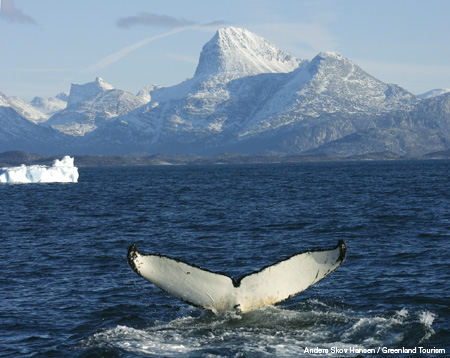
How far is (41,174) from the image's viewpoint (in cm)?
14362

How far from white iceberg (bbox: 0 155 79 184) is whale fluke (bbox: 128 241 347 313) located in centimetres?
13183

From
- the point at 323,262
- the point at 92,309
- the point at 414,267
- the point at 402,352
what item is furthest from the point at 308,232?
the point at 323,262

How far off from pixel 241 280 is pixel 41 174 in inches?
5289

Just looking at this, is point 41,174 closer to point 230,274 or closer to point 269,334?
point 230,274

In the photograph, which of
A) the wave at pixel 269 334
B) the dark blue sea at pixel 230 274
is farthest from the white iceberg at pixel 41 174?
the wave at pixel 269 334

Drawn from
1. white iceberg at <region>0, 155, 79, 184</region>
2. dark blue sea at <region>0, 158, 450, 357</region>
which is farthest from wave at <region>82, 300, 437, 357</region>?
white iceberg at <region>0, 155, 79, 184</region>

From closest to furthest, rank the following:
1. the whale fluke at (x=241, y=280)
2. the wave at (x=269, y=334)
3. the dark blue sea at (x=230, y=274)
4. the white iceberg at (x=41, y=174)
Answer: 1. the whale fluke at (x=241, y=280)
2. the wave at (x=269, y=334)
3. the dark blue sea at (x=230, y=274)
4. the white iceberg at (x=41, y=174)

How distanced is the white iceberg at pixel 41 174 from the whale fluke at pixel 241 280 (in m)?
132

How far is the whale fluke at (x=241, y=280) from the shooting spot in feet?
46.9

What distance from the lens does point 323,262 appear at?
1419 centimetres

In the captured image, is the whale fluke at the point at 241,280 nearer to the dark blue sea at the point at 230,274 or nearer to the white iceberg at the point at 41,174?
the dark blue sea at the point at 230,274

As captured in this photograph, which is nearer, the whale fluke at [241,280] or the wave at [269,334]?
the whale fluke at [241,280]

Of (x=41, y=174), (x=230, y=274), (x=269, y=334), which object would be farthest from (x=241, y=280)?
(x=41, y=174)

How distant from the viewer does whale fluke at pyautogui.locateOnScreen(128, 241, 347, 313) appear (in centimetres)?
1430
